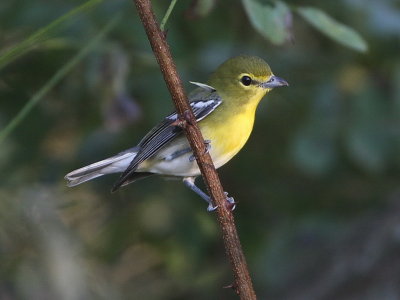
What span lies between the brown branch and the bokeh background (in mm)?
1714

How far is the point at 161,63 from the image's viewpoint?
6.61ft

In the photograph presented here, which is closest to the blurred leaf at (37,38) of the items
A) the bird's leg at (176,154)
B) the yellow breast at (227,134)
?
the yellow breast at (227,134)

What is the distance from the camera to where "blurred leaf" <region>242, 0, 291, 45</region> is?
10.3 feet

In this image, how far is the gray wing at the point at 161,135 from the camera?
135 inches

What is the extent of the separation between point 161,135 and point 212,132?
233 millimetres

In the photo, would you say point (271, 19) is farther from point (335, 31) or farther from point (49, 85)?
point (49, 85)

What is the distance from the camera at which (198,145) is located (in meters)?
2.15

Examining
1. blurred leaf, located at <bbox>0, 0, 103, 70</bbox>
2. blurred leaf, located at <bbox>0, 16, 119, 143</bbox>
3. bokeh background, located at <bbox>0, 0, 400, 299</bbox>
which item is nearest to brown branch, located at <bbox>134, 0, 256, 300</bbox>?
blurred leaf, located at <bbox>0, 0, 103, 70</bbox>

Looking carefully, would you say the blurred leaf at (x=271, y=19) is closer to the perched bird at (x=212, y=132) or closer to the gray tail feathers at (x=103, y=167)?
the perched bird at (x=212, y=132)

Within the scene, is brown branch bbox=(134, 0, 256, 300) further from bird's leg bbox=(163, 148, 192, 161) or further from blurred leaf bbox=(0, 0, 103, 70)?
bird's leg bbox=(163, 148, 192, 161)

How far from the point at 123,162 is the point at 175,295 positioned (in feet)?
7.62

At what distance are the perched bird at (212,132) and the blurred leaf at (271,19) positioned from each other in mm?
347

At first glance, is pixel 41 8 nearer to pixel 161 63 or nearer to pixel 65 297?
pixel 65 297

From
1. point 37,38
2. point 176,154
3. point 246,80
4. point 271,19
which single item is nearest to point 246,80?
point 246,80
